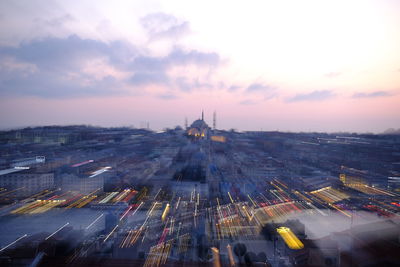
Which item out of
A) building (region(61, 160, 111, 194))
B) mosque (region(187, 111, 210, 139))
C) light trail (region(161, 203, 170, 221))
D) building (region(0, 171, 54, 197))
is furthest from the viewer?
mosque (region(187, 111, 210, 139))

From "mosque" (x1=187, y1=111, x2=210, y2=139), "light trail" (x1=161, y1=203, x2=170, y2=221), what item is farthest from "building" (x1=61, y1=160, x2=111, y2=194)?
"mosque" (x1=187, y1=111, x2=210, y2=139)

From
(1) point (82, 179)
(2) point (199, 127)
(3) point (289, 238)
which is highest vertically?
(2) point (199, 127)

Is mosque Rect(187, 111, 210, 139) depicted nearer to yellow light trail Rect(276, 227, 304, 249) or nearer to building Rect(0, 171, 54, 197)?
building Rect(0, 171, 54, 197)

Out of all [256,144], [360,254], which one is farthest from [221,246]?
[256,144]

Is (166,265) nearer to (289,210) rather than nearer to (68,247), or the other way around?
(68,247)

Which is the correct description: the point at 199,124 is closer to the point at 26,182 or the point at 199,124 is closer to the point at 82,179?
the point at 82,179

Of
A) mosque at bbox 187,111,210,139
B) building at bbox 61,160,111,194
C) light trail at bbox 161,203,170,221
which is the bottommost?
light trail at bbox 161,203,170,221

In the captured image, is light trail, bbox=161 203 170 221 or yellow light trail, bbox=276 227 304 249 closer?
yellow light trail, bbox=276 227 304 249

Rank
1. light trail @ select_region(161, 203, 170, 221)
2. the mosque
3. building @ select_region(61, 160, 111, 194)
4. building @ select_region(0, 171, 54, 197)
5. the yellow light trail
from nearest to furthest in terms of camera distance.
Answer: the yellow light trail → light trail @ select_region(161, 203, 170, 221) → building @ select_region(0, 171, 54, 197) → building @ select_region(61, 160, 111, 194) → the mosque

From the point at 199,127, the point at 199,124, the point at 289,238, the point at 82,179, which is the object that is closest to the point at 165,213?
the point at 289,238
